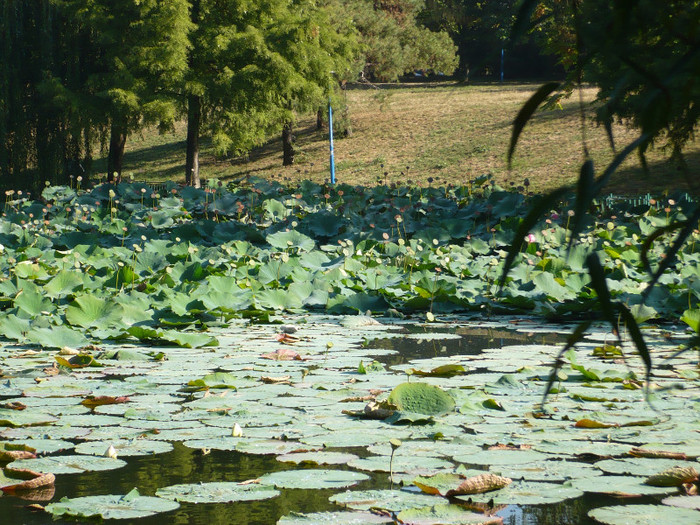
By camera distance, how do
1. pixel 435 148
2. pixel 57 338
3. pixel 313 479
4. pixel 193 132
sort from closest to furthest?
1. pixel 313 479
2. pixel 57 338
3. pixel 193 132
4. pixel 435 148

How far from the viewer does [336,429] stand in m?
2.33

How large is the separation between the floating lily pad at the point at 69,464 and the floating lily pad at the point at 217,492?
26 centimetres

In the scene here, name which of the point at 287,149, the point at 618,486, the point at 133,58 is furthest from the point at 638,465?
the point at 287,149

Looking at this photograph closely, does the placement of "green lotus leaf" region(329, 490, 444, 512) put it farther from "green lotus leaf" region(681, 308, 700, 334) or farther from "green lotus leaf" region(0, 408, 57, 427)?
"green lotus leaf" region(681, 308, 700, 334)

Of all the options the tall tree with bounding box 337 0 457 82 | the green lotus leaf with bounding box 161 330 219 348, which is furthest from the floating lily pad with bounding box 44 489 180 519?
the tall tree with bounding box 337 0 457 82

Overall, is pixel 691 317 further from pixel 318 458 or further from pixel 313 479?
pixel 313 479

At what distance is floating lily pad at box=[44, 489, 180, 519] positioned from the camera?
1.68 m

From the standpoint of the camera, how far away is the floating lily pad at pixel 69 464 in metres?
1.98

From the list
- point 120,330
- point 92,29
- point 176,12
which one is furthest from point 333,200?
point 92,29

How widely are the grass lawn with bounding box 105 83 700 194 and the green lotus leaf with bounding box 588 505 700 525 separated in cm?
1283

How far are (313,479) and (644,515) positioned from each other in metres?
0.72

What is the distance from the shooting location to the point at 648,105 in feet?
2.52

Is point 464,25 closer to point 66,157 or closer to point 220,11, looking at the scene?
point 220,11

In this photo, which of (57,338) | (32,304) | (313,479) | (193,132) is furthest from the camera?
(193,132)
